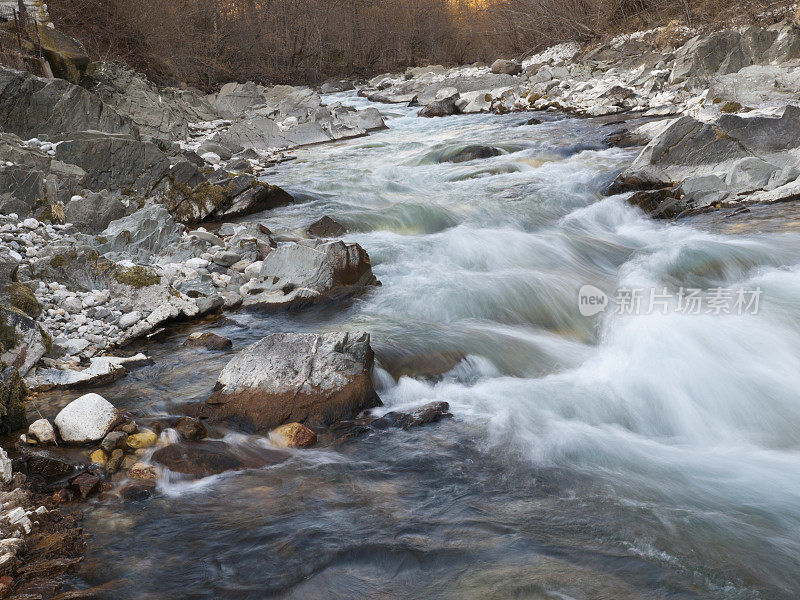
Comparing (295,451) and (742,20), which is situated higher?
(742,20)

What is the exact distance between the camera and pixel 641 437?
Answer: 4.45 metres

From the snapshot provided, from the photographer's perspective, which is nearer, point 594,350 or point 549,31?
point 594,350

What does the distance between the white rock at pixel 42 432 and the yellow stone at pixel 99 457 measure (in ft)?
1.03

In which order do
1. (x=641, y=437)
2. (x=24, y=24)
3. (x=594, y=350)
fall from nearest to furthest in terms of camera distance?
1. (x=641, y=437)
2. (x=594, y=350)
3. (x=24, y=24)

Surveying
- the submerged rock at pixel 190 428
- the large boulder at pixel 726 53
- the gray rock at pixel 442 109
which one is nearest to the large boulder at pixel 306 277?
the submerged rock at pixel 190 428

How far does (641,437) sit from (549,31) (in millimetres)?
24711

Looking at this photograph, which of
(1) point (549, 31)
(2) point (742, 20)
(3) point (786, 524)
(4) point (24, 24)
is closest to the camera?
(3) point (786, 524)

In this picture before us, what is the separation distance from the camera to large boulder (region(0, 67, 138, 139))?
1011cm

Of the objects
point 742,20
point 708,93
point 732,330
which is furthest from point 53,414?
point 742,20

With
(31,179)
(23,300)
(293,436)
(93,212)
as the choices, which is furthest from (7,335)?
(31,179)

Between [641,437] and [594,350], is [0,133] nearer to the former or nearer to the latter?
[594,350]

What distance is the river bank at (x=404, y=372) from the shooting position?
306cm

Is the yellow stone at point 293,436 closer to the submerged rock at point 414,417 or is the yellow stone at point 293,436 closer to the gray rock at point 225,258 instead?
the submerged rock at point 414,417

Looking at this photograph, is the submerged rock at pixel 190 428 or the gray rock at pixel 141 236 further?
the gray rock at pixel 141 236
